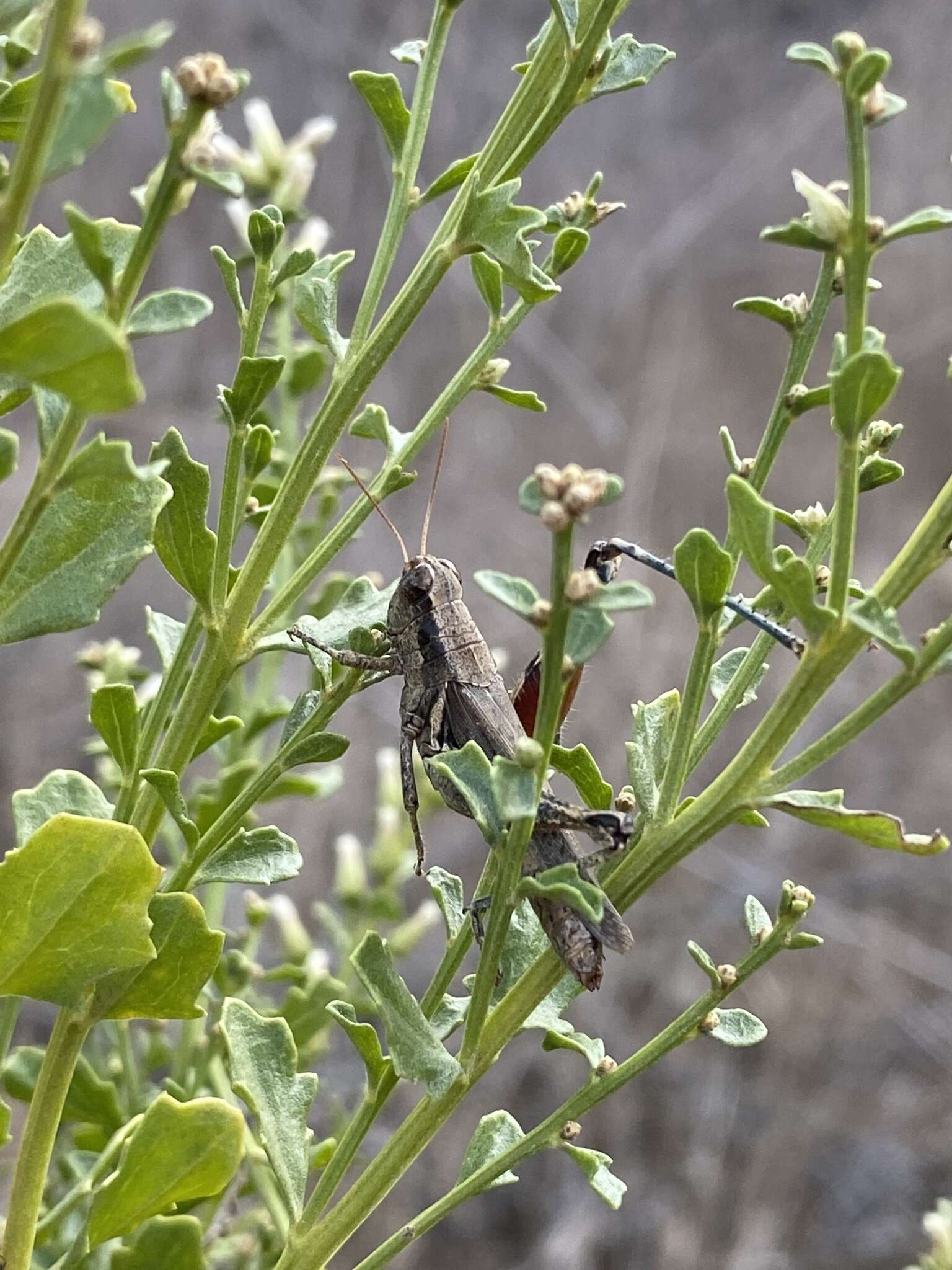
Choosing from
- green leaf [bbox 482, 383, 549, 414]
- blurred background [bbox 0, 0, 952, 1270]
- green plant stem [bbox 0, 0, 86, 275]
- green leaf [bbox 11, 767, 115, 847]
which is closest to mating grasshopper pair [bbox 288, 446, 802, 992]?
green leaf [bbox 482, 383, 549, 414]

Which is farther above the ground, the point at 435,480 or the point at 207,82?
the point at 207,82

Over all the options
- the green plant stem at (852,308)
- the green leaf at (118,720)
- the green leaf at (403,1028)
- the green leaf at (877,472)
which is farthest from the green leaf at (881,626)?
the green leaf at (118,720)

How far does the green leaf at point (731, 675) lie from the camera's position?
0.58 meters

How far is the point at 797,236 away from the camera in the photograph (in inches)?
17.1

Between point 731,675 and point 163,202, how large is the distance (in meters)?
0.38

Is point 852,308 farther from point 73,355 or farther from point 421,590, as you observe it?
point 421,590

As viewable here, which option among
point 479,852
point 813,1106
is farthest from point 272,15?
point 813,1106

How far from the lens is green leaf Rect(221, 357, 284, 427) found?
55 centimetres

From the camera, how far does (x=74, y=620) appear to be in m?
0.51

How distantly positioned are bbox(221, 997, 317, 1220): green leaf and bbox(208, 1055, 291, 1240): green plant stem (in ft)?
0.50

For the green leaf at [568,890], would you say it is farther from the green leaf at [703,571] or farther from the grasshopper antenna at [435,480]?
the grasshopper antenna at [435,480]

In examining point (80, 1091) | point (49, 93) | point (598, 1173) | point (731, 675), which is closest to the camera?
point (49, 93)

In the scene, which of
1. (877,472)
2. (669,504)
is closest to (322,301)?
(877,472)

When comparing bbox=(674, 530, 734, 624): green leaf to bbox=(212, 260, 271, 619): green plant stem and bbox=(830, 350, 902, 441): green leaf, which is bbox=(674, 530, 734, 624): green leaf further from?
bbox=(212, 260, 271, 619): green plant stem
